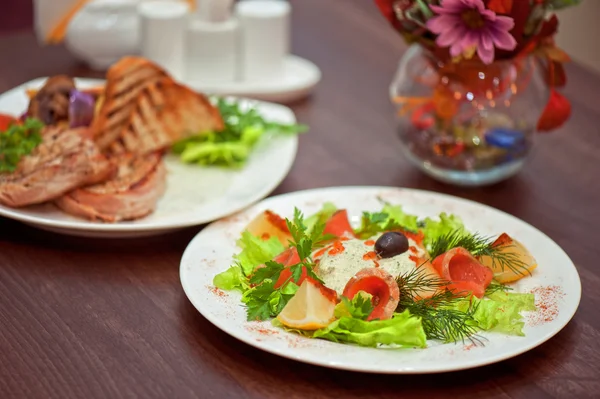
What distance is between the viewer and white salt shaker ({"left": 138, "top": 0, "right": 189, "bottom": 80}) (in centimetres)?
316

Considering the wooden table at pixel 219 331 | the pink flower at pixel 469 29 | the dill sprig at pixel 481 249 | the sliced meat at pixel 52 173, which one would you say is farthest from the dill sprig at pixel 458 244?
the sliced meat at pixel 52 173

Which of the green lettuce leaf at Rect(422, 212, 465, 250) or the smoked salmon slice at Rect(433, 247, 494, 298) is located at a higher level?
the smoked salmon slice at Rect(433, 247, 494, 298)

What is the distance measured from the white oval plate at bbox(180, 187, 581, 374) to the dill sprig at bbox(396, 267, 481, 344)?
0.09 feet

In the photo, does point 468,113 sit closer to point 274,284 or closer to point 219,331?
point 274,284

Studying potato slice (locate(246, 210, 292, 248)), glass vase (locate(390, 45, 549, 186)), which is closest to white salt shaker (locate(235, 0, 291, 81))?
glass vase (locate(390, 45, 549, 186))

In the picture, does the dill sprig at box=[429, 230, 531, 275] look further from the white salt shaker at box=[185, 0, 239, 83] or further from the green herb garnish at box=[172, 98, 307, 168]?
the white salt shaker at box=[185, 0, 239, 83]

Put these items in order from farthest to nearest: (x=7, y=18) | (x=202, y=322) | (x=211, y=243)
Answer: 1. (x=7, y=18)
2. (x=211, y=243)
3. (x=202, y=322)

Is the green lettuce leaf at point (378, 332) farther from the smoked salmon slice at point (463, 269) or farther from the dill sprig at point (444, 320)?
the smoked salmon slice at point (463, 269)

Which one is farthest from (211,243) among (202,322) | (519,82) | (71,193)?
(519,82)

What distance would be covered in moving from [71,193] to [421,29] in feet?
3.20

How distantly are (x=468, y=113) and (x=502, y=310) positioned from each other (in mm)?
806

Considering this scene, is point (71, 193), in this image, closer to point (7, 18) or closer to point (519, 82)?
point (519, 82)

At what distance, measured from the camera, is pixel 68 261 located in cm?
215

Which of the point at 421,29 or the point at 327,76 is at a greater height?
the point at 421,29
